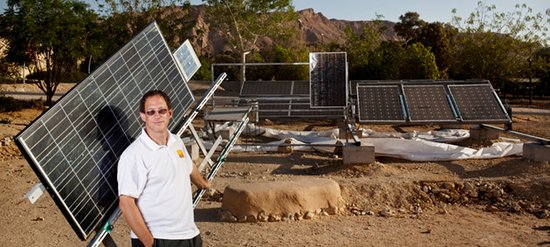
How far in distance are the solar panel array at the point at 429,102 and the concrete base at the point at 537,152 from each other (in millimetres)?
1056

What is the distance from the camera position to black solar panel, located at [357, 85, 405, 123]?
44.6 ft

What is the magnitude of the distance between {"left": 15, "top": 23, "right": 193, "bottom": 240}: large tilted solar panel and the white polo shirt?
1.43ft

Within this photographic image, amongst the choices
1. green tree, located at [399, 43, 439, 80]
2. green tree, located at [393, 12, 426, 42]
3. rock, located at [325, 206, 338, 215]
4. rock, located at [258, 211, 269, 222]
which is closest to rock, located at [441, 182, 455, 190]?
rock, located at [325, 206, 338, 215]

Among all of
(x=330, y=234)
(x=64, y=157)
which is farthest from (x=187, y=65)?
(x=330, y=234)

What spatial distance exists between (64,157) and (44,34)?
21336mm

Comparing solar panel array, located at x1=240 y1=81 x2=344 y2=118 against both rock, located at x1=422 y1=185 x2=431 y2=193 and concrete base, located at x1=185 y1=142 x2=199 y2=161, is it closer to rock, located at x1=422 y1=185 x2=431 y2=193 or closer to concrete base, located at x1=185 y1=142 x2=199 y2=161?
concrete base, located at x1=185 y1=142 x2=199 y2=161

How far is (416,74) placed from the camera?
3278cm

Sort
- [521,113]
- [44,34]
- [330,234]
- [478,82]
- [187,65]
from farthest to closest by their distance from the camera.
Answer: [521,113] → [44,34] → [478,82] → [330,234] → [187,65]

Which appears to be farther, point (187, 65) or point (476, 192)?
point (476, 192)

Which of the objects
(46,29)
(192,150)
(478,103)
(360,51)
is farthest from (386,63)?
(192,150)

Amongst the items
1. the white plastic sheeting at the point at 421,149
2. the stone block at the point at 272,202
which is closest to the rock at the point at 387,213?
the stone block at the point at 272,202

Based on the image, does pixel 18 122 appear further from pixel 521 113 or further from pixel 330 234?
pixel 521 113

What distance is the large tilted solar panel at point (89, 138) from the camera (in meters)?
3.79

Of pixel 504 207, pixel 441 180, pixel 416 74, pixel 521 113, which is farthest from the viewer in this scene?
pixel 416 74
